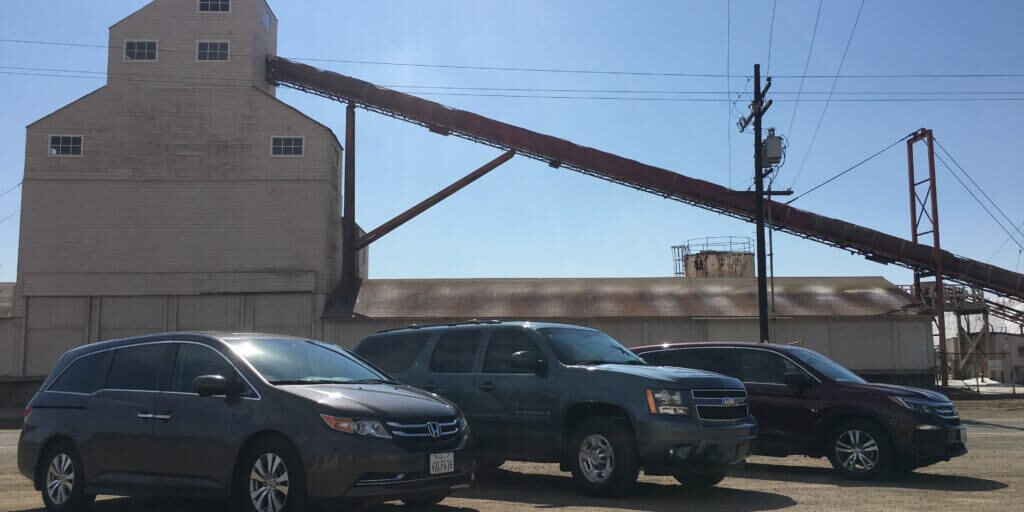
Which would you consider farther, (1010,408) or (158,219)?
(158,219)

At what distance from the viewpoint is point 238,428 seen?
7.16 m

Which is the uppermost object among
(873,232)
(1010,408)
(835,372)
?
(873,232)

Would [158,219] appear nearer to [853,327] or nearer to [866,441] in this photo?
[853,327]

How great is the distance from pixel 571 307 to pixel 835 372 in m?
21.8

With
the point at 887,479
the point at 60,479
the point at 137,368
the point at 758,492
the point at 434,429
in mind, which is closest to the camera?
the point at 434,429

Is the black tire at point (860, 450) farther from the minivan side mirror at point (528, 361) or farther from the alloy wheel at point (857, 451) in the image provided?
the minivan side mirror at point (528, 361)

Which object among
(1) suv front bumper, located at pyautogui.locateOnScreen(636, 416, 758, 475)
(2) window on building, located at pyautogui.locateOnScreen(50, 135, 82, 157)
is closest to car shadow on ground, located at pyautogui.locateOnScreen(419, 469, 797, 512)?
(1) suv front bumper, located at pyautogui.locateOnScreen(636, 416, 758, 475)

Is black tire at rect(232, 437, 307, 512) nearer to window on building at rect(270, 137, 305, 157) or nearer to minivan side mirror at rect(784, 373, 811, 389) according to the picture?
minivan side mirror at rect(784, 373, 811, 389)

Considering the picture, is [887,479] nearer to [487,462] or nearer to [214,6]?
[487,462]

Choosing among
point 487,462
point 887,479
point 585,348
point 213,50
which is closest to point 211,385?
point 487,462

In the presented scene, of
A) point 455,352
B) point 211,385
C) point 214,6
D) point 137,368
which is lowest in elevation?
point 211,385

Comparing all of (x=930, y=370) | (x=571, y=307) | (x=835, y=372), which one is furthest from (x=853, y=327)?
(x=835, y=372)

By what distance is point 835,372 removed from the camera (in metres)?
11.9

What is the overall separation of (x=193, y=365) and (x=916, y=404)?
8.62 meters
